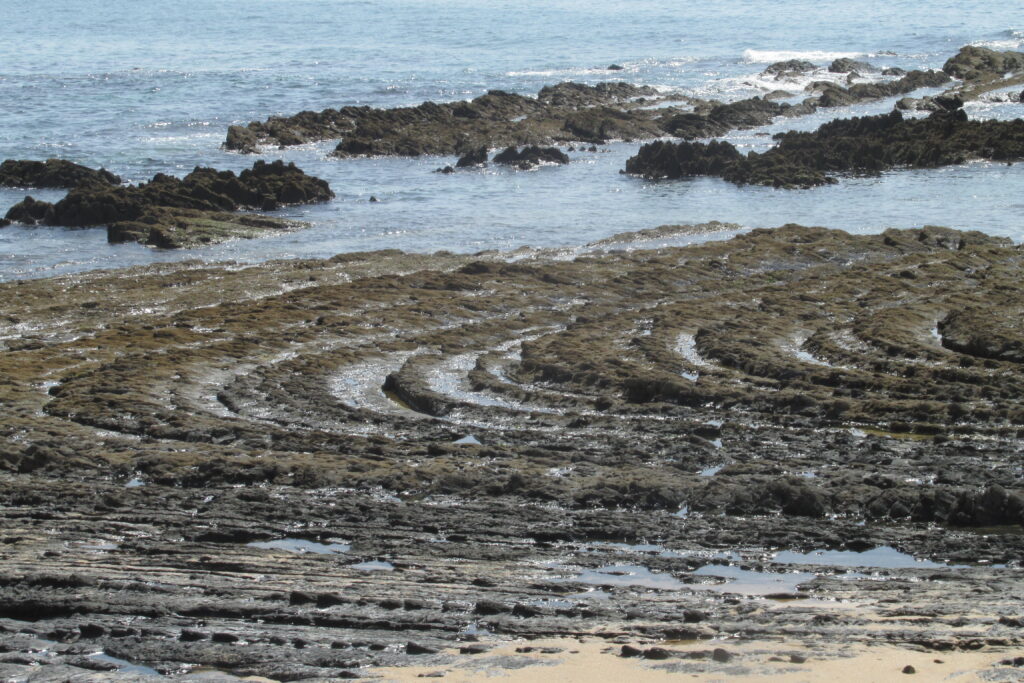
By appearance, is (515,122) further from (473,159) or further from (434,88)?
(434,88)

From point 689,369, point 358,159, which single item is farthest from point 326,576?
point 358,159

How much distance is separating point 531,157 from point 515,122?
7983 millimetres

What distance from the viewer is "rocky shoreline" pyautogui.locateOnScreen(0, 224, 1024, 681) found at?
11492 millimetres

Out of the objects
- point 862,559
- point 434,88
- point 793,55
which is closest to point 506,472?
point 862,559

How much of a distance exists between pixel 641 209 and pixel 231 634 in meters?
34.9

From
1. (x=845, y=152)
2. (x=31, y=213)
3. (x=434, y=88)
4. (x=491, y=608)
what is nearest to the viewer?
(x=491, y=608)

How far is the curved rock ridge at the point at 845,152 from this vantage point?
4984 cm

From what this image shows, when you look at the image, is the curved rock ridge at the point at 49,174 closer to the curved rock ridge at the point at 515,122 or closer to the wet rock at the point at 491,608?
the curved rock ridge at the point at 515,122

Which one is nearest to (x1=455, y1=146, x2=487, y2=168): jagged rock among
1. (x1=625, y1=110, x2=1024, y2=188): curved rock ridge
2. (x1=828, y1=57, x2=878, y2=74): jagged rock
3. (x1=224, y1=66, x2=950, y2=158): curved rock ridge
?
(x1=224, y1=66, x2=950, y2=158): curved rock ridge

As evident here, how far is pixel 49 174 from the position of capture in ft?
162

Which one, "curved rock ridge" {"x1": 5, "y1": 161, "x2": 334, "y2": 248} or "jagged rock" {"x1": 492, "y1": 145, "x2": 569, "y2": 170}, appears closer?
"curved rock ridge" {"x1": 5, "y1": 161, "x2": 334, "y2": 248}

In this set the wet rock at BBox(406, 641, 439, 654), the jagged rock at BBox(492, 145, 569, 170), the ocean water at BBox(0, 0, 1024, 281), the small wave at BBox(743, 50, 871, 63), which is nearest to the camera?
the wet rock at BBox(406, 641, 439, 654)

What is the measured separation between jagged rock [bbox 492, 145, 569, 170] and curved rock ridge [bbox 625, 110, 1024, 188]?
439cm

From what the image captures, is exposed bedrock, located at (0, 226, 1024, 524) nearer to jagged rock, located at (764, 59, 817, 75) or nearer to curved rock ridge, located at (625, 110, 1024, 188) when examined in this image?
curved rock ridge, located at (625, 110, 1024, 188)
